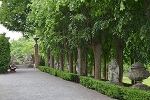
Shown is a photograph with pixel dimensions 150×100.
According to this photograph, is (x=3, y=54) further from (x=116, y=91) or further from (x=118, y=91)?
(x=118, y=91)

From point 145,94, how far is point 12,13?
2600cm

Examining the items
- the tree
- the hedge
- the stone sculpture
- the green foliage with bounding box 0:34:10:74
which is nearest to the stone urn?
the hedge

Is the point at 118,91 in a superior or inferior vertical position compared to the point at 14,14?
inferior

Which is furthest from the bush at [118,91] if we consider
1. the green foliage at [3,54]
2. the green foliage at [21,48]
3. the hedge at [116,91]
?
the green foliage at [21,48]

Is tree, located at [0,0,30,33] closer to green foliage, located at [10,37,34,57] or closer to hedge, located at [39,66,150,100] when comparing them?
hedge, located at [39,66,150,100]

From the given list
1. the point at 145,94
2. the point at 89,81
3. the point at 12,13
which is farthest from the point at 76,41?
the point at 12,13

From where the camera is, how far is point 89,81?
49.6 ft

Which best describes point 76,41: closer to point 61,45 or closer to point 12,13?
point 61,45

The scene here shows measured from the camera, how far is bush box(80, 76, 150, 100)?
9711 millimetres

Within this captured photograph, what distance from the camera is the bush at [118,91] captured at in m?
9.71

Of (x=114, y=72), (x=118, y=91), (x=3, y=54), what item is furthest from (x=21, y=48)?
(x=118, y=91)

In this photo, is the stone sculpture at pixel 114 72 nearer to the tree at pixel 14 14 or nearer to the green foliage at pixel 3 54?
the green foliage at pixel 3 54

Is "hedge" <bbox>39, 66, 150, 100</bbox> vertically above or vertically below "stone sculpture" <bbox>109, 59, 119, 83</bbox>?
below

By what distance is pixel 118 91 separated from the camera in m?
11.3
